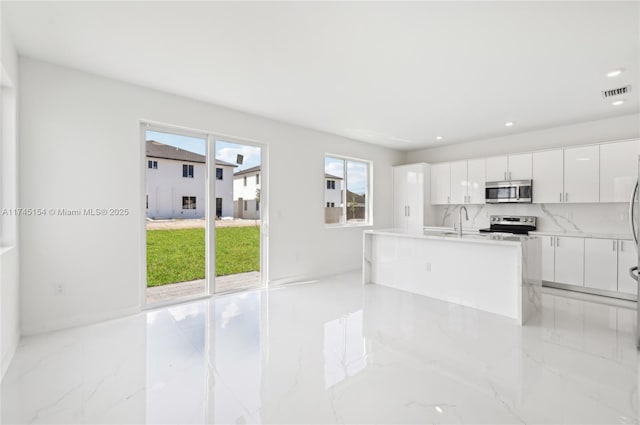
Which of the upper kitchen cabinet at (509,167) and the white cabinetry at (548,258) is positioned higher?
the upper kitchen cabinet at (509,167)

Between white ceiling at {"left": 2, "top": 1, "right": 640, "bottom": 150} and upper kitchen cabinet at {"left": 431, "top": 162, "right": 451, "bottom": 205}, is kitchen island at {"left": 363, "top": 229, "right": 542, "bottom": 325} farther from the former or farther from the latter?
upper kitchen cabinet at {"left": 431, "top": 162, "right": 451, "bottom": 205}

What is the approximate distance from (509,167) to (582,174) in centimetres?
100

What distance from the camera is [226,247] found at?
4324mm

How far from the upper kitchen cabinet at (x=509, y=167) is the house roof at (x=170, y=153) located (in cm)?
477

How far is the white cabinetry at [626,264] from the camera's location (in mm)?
3957

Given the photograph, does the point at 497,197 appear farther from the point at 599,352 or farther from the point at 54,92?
the point at 54,92

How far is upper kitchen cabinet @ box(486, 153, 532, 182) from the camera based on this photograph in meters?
5.05

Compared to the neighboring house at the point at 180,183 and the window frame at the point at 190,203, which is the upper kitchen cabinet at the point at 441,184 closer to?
the neighboring house at the point at 180,183

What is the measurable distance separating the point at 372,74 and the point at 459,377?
9.27ft

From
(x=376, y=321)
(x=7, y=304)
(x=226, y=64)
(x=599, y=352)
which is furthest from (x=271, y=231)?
(x=599, y=352)

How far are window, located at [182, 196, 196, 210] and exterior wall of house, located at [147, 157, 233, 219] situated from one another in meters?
0.03

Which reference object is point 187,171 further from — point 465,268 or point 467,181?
point 467,181

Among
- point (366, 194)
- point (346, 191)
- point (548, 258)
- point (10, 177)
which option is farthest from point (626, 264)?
point (10, 177)

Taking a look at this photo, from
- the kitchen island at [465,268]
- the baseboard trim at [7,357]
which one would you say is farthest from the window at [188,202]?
the kitchen island at [465,268]
